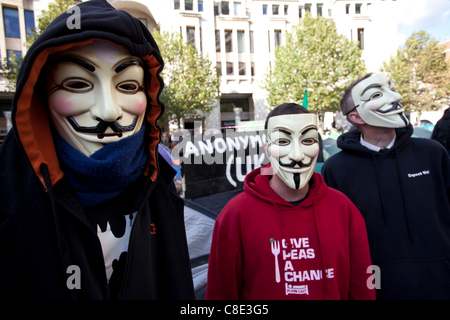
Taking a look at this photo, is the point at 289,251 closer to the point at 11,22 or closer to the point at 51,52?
the point at 51,52

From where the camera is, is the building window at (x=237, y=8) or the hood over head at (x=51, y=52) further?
the building window at (x=237, y=8)

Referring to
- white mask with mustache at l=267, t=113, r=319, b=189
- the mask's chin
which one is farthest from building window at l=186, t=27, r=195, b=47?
the mask's chin

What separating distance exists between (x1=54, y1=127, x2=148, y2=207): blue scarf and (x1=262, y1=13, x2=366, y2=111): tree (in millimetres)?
18139

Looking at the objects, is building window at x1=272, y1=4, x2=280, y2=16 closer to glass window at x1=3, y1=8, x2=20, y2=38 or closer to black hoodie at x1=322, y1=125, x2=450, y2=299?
glass window at x1=3, y1=8, x2=20, y2=38

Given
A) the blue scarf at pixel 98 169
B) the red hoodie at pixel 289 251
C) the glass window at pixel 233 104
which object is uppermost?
the glass window at pixel 233 104

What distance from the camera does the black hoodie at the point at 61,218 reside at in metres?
1.01

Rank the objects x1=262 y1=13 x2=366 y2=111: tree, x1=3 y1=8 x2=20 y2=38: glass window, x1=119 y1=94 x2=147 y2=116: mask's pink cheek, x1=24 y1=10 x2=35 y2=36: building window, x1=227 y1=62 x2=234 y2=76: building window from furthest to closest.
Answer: x1=227 y1=62 x2=234 y2=76: building window
x1=262 y1=13 x2=366 y2=111: tree
x1=24 y1=10 x2=35 y2=36: building window
x1=3 y1=8 x2=20 y2=38: glass window
x1=119 y1=94 x2=147 y2=116: mask's pink cheek

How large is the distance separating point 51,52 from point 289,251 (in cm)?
156

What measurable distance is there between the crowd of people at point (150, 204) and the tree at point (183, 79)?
1708 centimetres

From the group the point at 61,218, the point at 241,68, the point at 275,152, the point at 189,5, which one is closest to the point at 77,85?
the point at 61,218

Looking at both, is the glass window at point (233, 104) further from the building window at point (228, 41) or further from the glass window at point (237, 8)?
the glass window at point (237, 8)

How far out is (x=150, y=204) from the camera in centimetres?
146

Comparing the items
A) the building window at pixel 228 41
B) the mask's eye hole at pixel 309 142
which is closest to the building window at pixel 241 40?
the building window at pixel 228 41

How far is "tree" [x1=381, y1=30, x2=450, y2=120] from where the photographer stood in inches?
752
